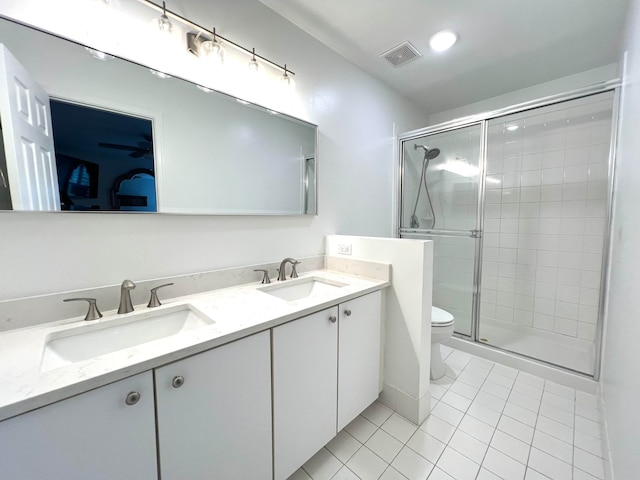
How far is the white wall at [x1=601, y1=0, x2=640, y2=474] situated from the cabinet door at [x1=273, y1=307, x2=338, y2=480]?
3.47 feet

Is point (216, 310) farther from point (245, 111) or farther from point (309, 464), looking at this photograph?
point (245, 111)

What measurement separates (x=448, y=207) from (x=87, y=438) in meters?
2.96

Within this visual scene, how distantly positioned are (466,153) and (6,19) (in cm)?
294

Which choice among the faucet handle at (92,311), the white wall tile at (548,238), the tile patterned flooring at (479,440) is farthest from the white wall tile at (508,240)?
the faucet handle at (92,311)

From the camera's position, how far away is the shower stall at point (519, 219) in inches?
85.2

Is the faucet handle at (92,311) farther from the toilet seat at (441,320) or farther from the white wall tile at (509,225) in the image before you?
the white wall tile at (509,225)

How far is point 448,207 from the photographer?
2.68m

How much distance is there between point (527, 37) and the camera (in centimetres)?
177

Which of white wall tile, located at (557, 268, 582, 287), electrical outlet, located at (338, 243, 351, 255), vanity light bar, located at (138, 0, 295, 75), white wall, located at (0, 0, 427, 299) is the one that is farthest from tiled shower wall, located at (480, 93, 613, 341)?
vanity light bar, located at (138, 0, 295, 75)

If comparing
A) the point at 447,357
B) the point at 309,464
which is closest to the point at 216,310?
the point at 309,464

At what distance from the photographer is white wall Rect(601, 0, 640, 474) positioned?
0.92m

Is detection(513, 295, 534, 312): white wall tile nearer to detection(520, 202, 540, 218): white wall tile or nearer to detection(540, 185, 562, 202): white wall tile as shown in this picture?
detection(520, 202, 540, 218): white wall tile

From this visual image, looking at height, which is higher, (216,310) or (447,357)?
(216,310)

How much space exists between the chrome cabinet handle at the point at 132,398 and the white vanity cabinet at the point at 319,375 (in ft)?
1.40
